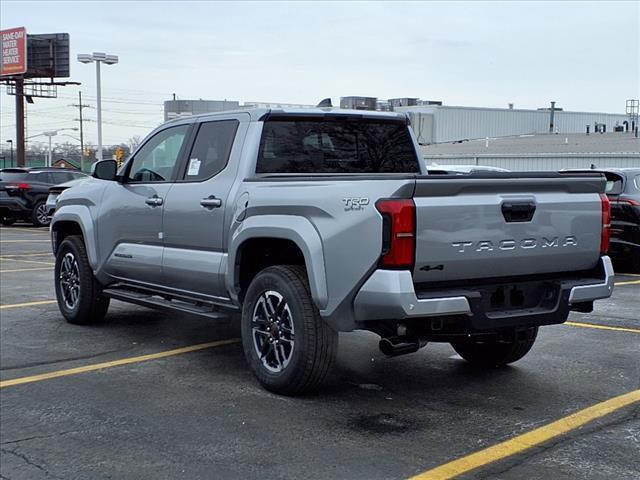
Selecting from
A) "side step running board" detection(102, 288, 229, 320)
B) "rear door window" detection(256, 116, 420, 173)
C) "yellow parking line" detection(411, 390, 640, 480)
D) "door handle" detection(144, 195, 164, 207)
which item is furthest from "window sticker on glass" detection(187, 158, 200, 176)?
"yellow parking line" detection(411, 390, 640, 480)

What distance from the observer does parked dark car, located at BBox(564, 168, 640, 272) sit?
1221 centimetres

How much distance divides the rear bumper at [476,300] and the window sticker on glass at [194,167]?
226 cm

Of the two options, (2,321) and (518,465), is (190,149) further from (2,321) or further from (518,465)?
(518,465)

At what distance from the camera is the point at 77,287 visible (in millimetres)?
8258

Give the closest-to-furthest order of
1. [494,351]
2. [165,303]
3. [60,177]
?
[494,351] → [165,303] → [60,177]

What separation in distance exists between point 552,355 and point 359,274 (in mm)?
2709

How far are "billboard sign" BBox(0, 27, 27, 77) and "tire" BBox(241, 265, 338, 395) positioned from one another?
5228 centimetres

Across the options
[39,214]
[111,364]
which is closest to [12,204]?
[39,214]

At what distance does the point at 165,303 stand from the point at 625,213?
7836 millimetres

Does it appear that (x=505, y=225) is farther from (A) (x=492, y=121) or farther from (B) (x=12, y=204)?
(A) (x=492, y=121)

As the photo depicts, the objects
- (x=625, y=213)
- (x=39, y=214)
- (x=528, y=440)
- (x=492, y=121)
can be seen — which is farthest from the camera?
(x=492, y=121)

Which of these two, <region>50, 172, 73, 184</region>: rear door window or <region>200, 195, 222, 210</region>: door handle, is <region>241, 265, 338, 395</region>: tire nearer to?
Answer: <region>200, 195, 222, 210</region>: door handle

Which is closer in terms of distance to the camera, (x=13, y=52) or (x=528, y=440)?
(x=528, y=440)

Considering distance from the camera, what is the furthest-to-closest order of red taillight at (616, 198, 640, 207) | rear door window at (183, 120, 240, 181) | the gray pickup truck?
red taillight at (616, 198, 640, 207) < rear door window at (183, 120, 240, 181) < the gray pickup truck
